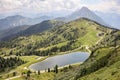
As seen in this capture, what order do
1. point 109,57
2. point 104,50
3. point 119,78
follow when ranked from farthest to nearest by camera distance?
point 104,50 < point 109,57 < point 119,78

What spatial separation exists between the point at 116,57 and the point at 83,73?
26649mm

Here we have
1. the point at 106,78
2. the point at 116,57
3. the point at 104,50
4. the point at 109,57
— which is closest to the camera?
the point at 106,78

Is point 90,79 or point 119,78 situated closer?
point 119,78

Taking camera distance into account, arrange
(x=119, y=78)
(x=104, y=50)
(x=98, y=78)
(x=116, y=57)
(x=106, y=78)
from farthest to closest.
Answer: (x=104, y=50) < (x=116, y=57) < (x=98, y=78) < (x=106, y=78) < (x=119, y=78)

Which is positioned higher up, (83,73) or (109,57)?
(109,57)

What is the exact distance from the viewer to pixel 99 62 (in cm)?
14312

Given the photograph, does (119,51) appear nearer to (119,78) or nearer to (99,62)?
(99,62)

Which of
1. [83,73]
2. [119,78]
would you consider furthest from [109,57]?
[119,78]

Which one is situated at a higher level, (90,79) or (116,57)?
(116,57)

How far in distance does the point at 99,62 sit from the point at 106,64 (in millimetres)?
9898

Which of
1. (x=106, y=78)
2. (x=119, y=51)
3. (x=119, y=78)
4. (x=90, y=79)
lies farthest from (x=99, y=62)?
(x=119, y=78)

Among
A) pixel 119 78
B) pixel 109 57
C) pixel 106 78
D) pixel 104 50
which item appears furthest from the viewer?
pixel 104 50

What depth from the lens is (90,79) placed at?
114 meters

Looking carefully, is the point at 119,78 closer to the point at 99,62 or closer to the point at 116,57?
the point at 116,57
